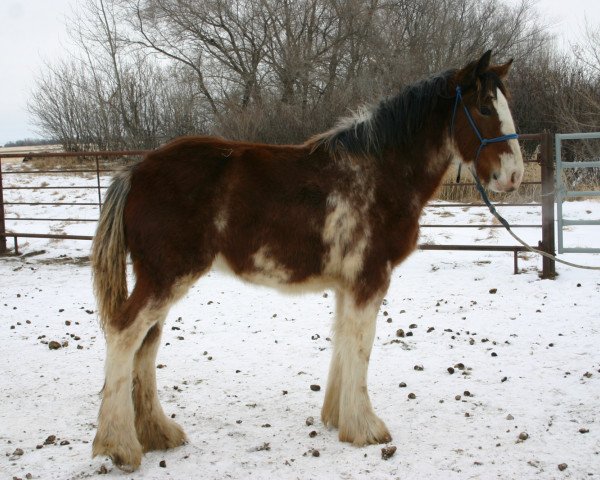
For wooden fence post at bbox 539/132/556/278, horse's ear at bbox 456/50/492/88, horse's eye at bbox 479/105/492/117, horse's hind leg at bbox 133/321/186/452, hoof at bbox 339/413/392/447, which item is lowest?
hoof at bbox 339/413/392/447

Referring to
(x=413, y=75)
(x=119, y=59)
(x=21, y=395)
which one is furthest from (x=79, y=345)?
(x=119, y=59)

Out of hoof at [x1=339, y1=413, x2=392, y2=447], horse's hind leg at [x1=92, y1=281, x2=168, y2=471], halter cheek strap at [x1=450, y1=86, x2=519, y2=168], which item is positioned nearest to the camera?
horse's hind leg at [x1=92, y1=281, x2=168, y2=471]

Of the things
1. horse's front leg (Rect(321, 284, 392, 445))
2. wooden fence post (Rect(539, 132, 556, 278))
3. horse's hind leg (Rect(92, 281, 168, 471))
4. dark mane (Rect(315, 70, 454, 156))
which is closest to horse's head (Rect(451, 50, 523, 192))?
dark mane (Rect(315, 70, 454, 156))

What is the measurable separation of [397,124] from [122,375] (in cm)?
218

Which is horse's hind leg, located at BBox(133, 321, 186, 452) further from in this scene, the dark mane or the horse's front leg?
the dark mane

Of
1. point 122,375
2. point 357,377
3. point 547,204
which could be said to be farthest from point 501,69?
point 547,204

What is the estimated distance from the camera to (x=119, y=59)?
18.5 m

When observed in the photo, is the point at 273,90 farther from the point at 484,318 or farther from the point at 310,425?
the point at 310,425

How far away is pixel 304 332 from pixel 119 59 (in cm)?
1615

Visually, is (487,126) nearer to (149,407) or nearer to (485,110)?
(485,110)

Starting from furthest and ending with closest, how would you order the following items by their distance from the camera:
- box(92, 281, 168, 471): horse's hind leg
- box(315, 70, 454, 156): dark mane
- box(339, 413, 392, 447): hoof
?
box(315, 70, 454, 156): dark mane, box(339, 413, 392, 447): hoof, box(92, 281, 168, 471): horse's hind leg

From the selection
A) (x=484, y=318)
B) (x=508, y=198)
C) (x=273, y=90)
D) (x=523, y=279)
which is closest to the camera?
(x=484, y=318)

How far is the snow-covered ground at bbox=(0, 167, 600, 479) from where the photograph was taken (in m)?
3.07

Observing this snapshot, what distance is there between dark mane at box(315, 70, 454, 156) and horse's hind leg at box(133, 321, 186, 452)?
1584mm
